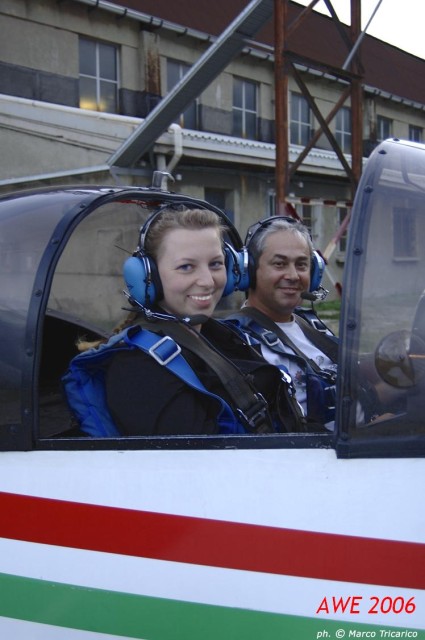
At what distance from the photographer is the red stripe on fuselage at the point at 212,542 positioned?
1446 millimetres

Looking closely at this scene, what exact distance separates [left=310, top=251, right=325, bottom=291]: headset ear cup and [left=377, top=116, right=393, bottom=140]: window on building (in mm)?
19387

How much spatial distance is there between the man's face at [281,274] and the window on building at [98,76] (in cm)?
1278

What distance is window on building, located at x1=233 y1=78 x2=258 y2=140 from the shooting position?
17250mm

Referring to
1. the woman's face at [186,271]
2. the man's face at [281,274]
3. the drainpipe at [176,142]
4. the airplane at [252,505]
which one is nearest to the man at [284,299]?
the man's face at [281,274]

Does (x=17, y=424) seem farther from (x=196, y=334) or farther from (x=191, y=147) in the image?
(x=191, y=147)

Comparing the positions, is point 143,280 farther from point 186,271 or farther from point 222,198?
point 222,198

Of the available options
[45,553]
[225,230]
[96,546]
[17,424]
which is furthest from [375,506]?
[225,230]

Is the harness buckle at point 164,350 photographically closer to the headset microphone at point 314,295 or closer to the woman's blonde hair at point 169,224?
the woman's blonde hair at point 169,224

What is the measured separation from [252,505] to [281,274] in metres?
1.40

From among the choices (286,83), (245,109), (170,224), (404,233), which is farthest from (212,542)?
(245,109)

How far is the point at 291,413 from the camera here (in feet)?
7.23

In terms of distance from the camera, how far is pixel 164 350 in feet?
6.13

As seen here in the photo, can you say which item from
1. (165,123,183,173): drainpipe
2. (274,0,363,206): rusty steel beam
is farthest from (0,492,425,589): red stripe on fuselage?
(165,123,183,173): drainpipe

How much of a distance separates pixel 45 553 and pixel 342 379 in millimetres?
785
